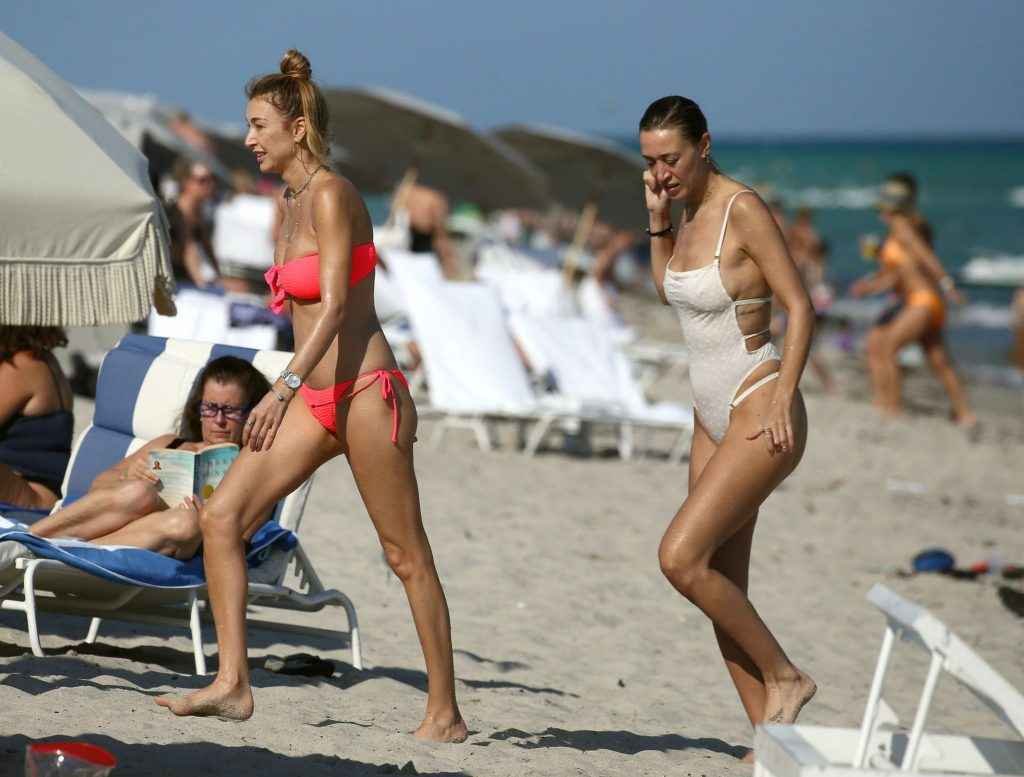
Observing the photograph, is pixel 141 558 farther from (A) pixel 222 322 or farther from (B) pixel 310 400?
(A) pixel 222 322

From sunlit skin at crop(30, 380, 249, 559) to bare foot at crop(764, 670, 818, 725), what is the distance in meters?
1.80

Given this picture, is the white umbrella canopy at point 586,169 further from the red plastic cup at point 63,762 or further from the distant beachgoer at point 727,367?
the red plastic cup at point 63,762

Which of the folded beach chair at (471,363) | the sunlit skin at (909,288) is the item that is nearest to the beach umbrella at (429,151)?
the sunlit skin at (909,288)

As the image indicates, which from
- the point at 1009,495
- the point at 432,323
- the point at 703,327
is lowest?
the point at 1009,495

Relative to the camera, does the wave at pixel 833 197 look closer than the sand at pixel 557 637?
No

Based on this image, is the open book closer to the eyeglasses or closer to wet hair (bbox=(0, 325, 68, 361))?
the eyeglasses

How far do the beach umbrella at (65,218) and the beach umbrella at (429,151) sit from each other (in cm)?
1019

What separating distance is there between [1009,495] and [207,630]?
6.86 meters

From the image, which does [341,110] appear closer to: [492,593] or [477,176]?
[477,176]

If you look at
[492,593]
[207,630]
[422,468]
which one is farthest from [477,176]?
[207,630]

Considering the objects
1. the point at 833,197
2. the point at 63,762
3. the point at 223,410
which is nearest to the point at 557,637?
the point at 223,410

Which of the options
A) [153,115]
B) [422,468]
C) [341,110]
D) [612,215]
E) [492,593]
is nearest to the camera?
[492,593]

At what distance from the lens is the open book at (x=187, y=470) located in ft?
15.8

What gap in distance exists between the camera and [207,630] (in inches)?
209
